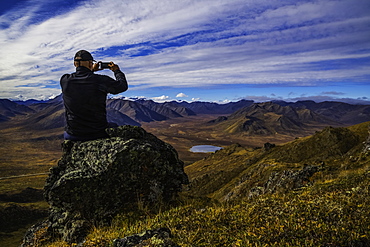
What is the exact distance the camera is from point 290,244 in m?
4.55

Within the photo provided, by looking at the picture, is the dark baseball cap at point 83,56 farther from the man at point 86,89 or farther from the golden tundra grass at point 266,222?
the golden tundra grass at point 266,222

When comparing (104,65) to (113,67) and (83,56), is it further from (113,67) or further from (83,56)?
(83,56)

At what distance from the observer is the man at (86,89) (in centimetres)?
738

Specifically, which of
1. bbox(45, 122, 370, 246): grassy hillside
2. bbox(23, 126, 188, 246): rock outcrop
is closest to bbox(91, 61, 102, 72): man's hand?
bbox(23, 126, 188, 246): rock outcrop

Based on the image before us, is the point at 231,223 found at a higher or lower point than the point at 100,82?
lower

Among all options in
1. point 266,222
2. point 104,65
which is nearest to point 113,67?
point 104,65

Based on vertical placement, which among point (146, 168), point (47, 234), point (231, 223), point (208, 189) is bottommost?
point (208, 189)

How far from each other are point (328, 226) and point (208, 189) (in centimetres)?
5779

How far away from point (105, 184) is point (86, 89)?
3.06 meters

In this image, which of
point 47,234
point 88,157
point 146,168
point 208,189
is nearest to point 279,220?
point 146,168

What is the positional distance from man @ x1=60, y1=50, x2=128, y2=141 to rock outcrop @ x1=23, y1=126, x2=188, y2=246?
86 centimetres

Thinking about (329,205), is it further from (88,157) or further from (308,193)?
(88,157)

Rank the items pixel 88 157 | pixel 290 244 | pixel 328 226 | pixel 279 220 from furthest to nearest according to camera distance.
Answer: pixel 88 157 < pixel 279 220 < pixel 328 226 < pixel 290 244

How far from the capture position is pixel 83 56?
7406 mm
